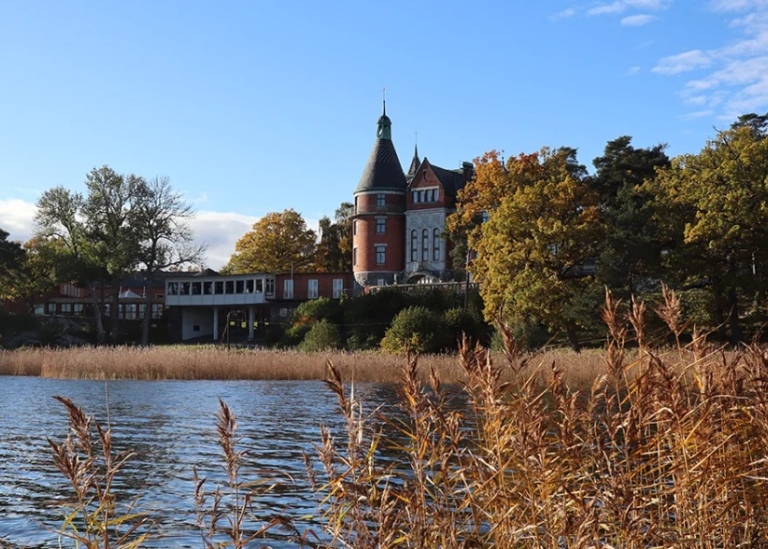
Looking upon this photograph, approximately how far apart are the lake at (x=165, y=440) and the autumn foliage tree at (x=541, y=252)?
558 inches

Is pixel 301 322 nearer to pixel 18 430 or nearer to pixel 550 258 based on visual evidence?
pixel 550 258

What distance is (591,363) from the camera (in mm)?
25219

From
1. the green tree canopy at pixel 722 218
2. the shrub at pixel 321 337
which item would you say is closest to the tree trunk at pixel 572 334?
the green tree canopy at pixel 722 218

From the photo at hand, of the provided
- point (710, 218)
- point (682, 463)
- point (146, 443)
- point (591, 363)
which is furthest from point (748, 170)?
point (682, 463)

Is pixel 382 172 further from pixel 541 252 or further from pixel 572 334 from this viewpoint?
pixel 572 334

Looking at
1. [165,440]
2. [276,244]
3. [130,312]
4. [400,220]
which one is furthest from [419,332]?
[130,312]

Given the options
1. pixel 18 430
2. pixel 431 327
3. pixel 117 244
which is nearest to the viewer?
pixel 18 430

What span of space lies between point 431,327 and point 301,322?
14.8 metres

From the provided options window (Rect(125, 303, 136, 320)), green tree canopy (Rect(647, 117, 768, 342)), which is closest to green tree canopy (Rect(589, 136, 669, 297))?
green tree canopy (Rect(647, 117, 768, 342))

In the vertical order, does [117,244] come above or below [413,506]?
above

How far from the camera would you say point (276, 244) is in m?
75.1

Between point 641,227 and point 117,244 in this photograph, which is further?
point 117,244

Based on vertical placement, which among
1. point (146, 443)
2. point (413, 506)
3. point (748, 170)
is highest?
point (748, 170)

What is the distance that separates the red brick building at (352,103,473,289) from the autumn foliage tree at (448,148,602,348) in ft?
59.5
